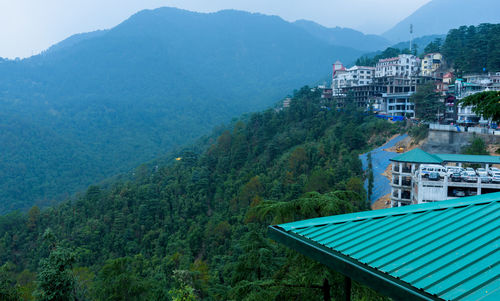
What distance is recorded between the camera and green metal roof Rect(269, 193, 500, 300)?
5.69 feet

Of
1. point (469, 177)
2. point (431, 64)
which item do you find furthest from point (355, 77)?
point (469, 177)

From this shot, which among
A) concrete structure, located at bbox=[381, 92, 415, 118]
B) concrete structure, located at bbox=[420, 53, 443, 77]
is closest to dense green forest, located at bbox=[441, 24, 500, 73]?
concrete structure, located at bbox=[420, 53, 443, 77]

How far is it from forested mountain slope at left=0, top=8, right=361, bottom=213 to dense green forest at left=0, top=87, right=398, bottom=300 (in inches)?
904

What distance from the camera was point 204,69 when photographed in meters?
140

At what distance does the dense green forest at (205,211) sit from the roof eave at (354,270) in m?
5.38

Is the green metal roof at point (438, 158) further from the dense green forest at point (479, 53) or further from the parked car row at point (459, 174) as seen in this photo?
the dense green forest at point (479, 53)

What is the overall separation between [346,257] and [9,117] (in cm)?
8142

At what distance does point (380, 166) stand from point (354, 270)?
19.5 meters

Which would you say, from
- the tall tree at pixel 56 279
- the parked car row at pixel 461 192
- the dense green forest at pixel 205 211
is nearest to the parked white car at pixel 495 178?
the parked car row at pixel 461 192

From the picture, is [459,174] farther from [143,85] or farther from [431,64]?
[143,85]

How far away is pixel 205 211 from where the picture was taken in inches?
1075

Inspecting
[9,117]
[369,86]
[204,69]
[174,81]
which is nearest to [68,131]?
[9,117]

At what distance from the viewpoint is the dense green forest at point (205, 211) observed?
12274mm

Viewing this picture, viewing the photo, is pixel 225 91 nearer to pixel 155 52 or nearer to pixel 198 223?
pixel 155 52
